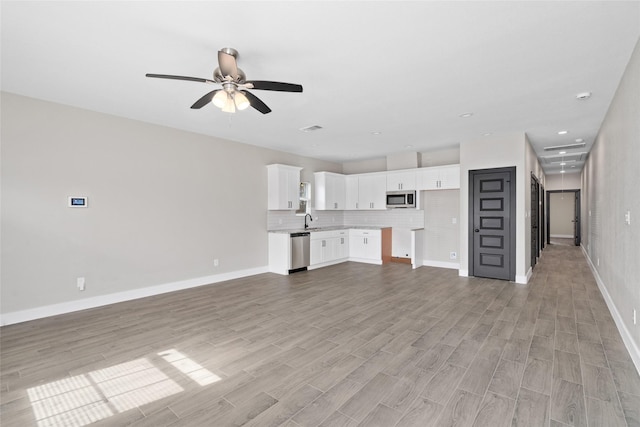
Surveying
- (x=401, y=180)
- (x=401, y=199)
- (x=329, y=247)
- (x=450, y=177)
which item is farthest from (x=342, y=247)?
(x=450, y=177)

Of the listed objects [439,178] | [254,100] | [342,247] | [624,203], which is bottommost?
[342,247]

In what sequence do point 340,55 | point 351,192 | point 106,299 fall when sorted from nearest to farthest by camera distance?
1. point 340,55
2. point 106,299
3. point 351,192

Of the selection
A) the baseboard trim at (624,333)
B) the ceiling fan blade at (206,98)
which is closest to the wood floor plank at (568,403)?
the baseboard trim at (624,333)

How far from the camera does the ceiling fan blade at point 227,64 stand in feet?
7.89

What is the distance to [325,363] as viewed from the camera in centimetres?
268

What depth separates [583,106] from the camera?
13.4 ft

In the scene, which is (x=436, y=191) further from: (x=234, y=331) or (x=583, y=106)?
(x=234, y=331)

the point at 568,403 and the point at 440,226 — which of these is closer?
the point at 568,403

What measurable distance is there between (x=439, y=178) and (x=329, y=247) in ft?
9.77

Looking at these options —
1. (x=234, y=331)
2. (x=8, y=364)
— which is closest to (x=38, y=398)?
(x=8, y=364)

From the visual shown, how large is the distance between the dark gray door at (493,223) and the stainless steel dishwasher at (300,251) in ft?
11.1

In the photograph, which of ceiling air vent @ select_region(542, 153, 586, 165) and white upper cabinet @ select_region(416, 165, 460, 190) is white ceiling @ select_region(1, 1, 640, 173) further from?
ceiling air vent @ select_region(542, 153, 586, 165)

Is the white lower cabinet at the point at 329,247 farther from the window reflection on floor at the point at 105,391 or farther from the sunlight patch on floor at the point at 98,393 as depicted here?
the sunlight patch on floor at the point at 98,393

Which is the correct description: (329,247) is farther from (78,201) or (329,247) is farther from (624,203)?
(624,203)
